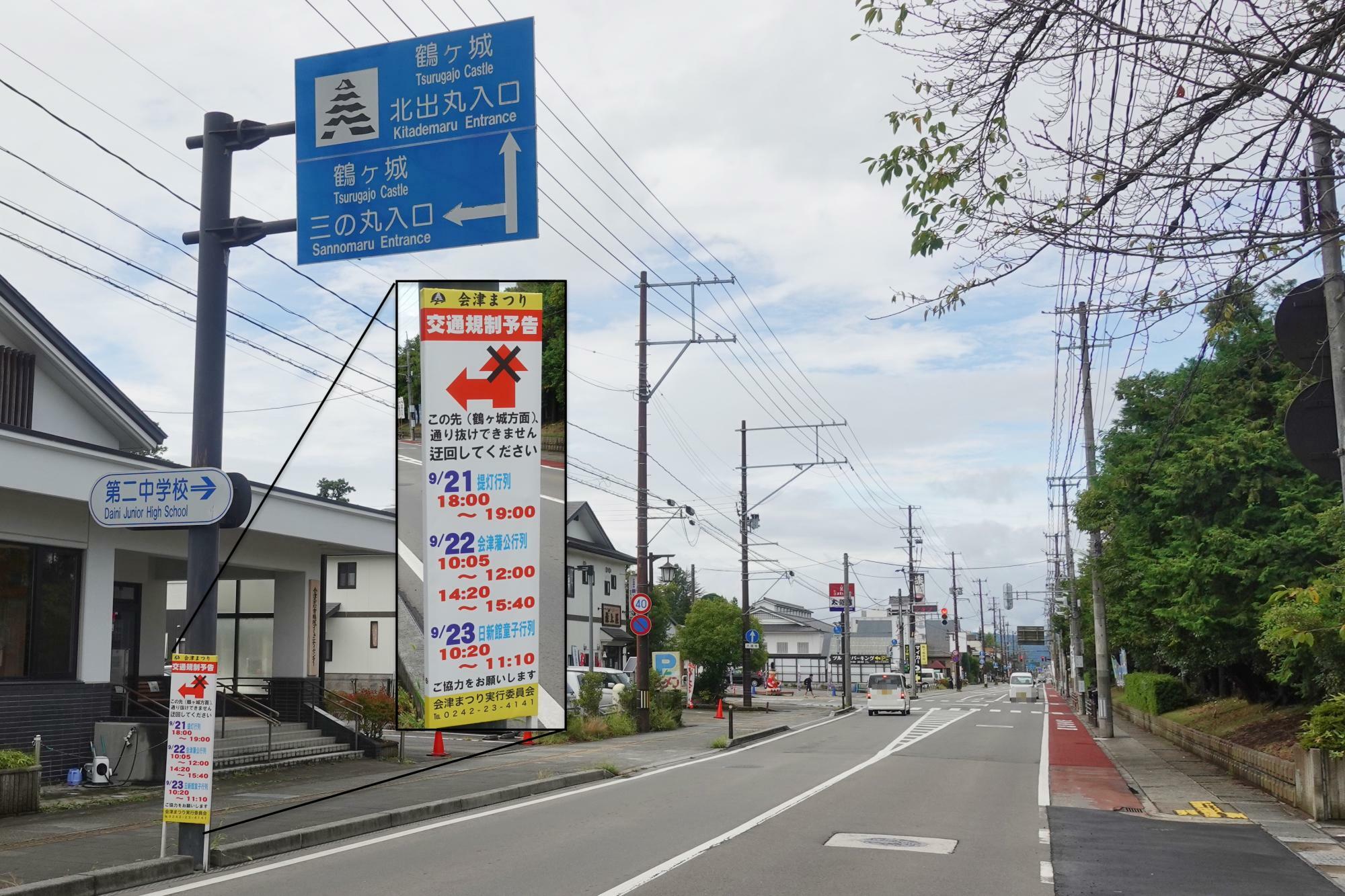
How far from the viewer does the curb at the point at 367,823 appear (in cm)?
1085

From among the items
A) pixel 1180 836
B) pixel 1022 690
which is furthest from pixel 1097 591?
pixel 1022 690

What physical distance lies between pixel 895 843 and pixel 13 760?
32.5ft

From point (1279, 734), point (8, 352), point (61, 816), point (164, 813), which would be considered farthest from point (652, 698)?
point (164, 813)

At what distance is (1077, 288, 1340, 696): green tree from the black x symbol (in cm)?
1602

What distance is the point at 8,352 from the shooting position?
2019 centimetres

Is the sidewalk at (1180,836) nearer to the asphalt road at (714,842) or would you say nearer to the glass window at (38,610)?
the asphalt road at (714,842)

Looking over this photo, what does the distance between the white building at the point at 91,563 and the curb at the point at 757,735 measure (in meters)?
10.7

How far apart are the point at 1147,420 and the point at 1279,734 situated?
769 centimetres

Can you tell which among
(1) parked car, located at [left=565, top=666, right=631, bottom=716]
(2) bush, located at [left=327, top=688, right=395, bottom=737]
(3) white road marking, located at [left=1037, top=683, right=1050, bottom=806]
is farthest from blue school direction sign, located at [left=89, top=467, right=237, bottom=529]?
(1) parked car, located at [left=565, top=666, right=631, bottom=716]

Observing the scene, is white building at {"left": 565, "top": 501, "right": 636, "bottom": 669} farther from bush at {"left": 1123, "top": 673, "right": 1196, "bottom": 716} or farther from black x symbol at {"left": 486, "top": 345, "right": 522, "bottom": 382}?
black x symbol at {"left": 486, "top": 345, "right": 522, "bottom": 382}

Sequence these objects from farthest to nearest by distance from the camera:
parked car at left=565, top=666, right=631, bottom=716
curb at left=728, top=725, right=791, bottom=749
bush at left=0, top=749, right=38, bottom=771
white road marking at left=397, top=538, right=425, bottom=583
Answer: parked car at left=565, top=666, right=631, bottom=716, curb at left=728, top=725, right=791, bottom=749, bush at left=0, top=749, right=38, bottom=771, white road marking at left=397, top=538, right=425, bottom=583

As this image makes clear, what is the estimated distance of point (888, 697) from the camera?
A: 45.5m

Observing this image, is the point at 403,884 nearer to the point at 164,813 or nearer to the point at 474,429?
the point at 164,813

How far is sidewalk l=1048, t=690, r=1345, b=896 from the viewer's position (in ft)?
34.5
